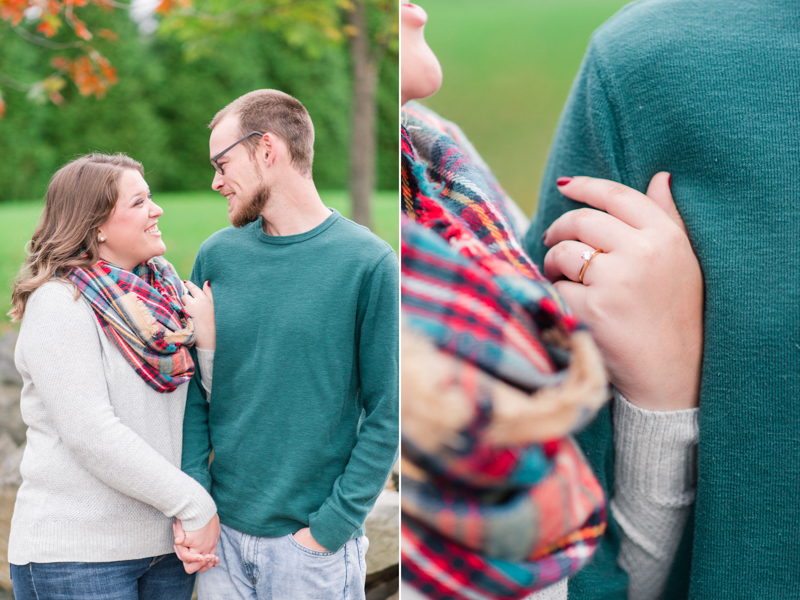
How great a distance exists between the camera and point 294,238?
91cm

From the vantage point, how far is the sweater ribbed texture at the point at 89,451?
87 centimetres

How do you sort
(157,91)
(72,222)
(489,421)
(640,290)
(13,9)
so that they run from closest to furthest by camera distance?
(489,421) < (640,290) < (72,222) < (13,9) < (157,91)

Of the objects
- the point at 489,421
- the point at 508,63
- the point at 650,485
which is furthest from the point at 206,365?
the point at 508,63

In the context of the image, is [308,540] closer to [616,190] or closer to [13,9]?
[616,190]

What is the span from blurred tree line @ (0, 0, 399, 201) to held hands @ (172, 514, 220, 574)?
3.92ft

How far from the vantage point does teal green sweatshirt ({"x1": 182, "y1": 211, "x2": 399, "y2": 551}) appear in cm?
89

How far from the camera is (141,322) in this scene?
2.94ft

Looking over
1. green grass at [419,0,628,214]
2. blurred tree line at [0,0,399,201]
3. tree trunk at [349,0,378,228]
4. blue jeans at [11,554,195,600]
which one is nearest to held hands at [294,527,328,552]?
blue jeans at [11,554,195,600]

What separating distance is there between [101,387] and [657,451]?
878 millimetres

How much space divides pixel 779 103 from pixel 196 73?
284 cm

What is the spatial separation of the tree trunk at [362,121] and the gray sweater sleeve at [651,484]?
1.08 m

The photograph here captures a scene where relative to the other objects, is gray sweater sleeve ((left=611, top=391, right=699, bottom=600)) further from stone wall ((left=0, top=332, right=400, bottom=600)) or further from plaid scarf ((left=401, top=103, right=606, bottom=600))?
stone wall ((left=0, top=332, right=400, bottom=600))

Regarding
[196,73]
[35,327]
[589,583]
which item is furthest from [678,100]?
[196,73]

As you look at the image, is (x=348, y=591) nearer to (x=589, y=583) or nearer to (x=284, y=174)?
(x=589, y=583)
